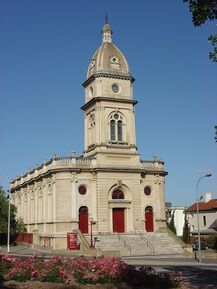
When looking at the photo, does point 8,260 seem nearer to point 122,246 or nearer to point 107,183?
point 122,246

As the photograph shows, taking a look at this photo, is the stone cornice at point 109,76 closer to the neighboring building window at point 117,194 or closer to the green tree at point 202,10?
the neighboring building window at point 117,194

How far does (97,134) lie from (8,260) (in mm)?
34408

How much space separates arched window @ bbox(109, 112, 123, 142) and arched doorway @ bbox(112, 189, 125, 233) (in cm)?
663

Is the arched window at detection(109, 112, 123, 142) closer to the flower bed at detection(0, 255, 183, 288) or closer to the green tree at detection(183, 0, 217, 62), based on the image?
the flower bed at detection(0, 255, 183, 288)

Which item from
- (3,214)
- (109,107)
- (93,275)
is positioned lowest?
(93,275)

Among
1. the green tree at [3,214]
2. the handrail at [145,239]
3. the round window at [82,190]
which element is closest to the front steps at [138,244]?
the handrail at [145,239]

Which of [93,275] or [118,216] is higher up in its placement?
[118,216]

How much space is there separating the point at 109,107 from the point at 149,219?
14731 millimetres

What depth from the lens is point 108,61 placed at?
57.5 m

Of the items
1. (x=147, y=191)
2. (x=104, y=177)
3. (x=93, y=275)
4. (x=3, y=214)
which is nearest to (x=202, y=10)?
(x=93, y=275)

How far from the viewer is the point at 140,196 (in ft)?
181

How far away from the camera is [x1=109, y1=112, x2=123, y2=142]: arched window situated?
55969 mm

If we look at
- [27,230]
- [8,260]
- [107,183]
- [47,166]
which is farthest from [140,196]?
[8,260]

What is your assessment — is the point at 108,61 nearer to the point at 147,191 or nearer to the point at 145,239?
the point at 147,191
